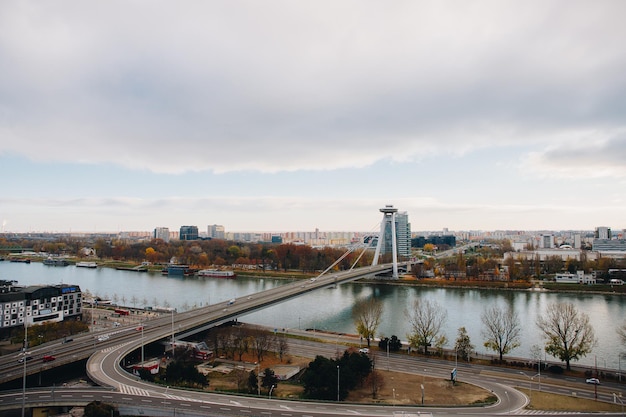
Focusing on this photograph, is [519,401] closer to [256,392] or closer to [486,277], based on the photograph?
[256,392]

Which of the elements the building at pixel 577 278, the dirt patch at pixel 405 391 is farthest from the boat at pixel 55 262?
the building at pixel 577 278

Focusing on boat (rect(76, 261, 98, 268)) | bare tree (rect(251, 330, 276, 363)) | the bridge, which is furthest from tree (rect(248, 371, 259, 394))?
boat (rect(76, 261, 98, 268))

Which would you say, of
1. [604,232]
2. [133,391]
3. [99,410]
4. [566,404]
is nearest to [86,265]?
[133,391]

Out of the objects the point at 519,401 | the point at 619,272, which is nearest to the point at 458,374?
the point at 519,401

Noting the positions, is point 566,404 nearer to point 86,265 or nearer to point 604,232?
point 86,265

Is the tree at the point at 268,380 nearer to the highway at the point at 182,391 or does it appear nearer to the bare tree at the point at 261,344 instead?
the highway at the point at 182,391
